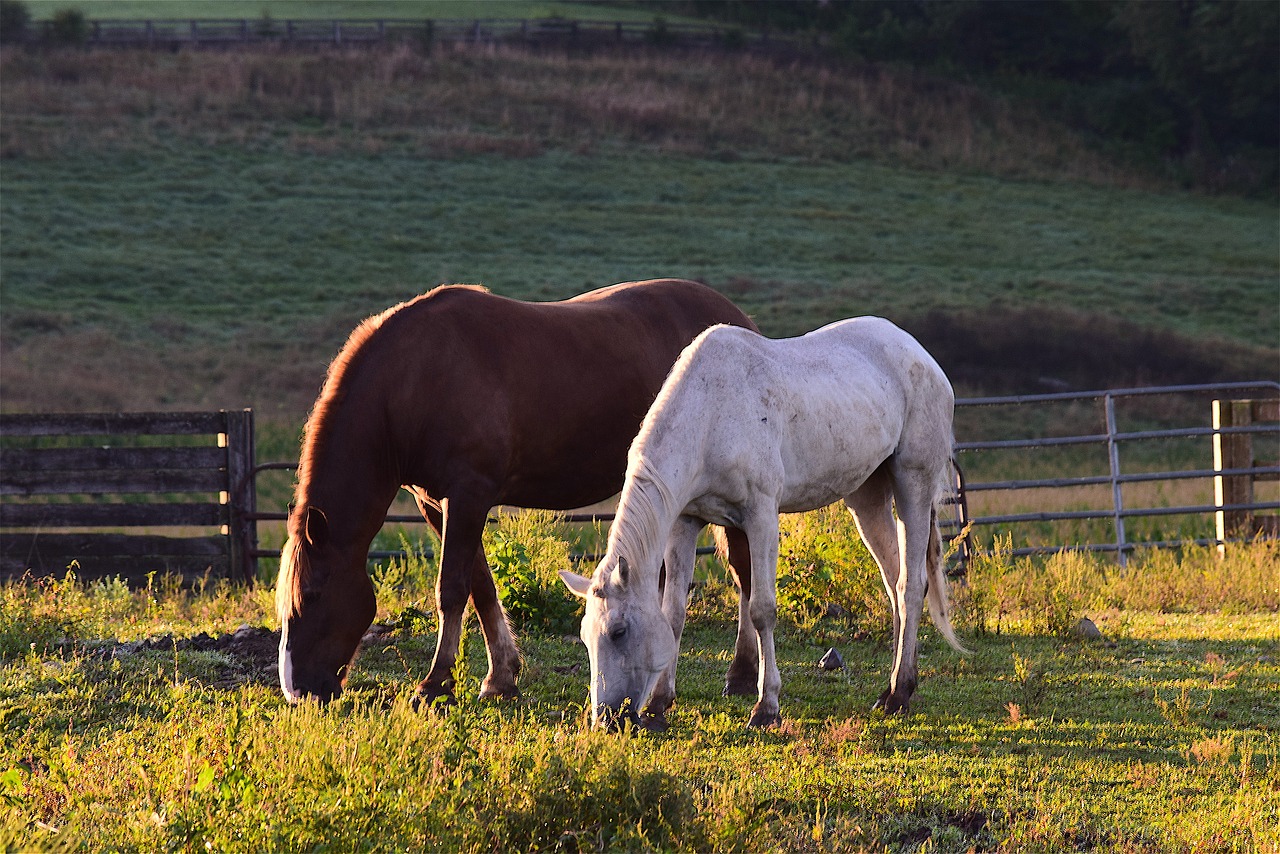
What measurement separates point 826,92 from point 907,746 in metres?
43.6

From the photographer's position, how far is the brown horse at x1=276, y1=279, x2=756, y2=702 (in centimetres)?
555

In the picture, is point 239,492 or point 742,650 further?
point 239,492

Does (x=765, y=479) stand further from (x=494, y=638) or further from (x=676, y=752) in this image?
(x=494, y=638)

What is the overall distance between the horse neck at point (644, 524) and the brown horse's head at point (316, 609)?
1327 mm

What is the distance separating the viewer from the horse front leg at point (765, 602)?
18.0ft

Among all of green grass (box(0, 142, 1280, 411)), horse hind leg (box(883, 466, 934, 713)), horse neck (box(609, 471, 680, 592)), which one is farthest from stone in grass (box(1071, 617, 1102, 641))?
green grass (box(0, 142, 1280, 411))

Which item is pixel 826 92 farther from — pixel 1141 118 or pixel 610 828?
pixel 610 828

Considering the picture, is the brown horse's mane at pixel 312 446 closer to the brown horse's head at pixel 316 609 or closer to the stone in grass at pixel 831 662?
the brown horse's head at pixel 316 609

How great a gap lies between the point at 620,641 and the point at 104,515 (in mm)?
7211

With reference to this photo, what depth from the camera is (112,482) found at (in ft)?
34.3

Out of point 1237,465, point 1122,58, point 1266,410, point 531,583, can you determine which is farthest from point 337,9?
point 531,583

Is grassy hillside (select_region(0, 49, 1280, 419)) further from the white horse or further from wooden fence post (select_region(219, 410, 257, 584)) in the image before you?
the white horse

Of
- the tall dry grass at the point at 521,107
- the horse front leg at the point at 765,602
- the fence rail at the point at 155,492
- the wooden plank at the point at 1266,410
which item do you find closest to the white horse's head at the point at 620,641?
the horse front leg at the point at 765,602

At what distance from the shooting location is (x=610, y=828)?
3906mm
